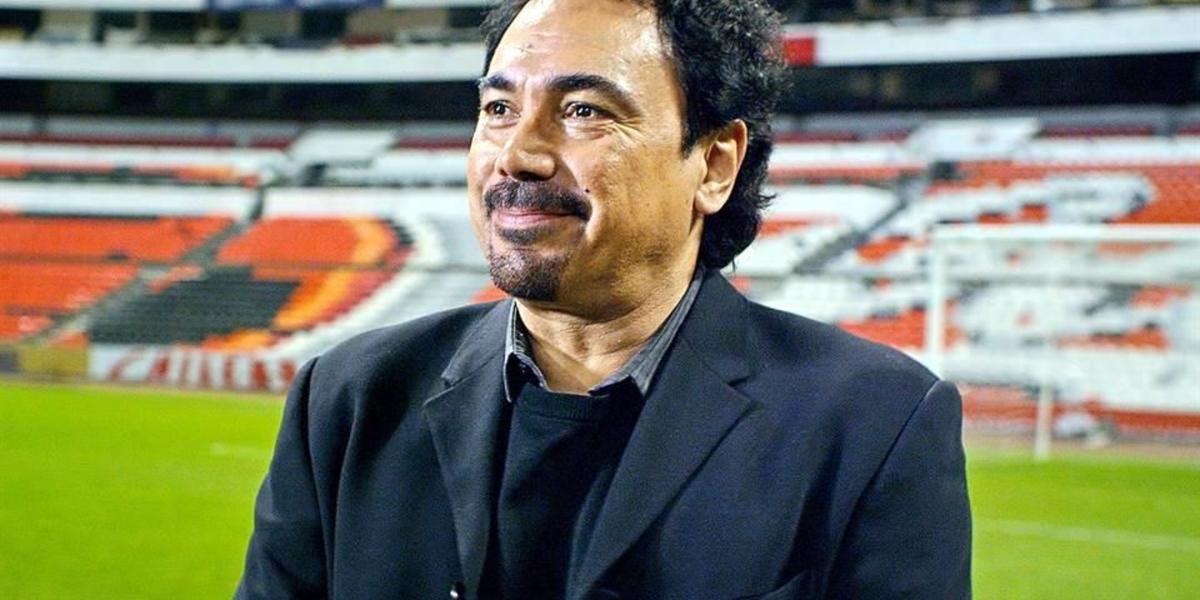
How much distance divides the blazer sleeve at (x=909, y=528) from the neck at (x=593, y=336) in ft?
1.21

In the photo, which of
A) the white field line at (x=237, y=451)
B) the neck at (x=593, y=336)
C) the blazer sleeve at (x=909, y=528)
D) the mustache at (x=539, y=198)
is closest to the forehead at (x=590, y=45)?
the mustache at (x=539, y=198)

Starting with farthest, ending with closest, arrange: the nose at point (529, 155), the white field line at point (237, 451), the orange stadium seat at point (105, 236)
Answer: the orange stadium seat at point (105, 236) → the white field line at point (237, 451) → the nose at point (529, 155)

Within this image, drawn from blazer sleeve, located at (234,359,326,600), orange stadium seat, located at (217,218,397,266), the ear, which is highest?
the ear

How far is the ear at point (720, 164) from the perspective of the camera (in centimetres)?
185

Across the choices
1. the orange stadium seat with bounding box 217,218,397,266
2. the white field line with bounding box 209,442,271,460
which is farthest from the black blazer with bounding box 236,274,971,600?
the orange stadium seat with bounding box 217,218,397,266

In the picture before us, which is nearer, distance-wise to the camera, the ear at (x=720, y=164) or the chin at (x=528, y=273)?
the chin at (x=528, y=273)

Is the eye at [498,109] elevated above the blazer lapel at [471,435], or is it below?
above

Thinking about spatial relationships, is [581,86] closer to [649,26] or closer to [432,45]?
[649,26]

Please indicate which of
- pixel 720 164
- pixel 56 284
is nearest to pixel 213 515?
pixel 720 164

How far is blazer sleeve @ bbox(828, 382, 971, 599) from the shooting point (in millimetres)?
1688

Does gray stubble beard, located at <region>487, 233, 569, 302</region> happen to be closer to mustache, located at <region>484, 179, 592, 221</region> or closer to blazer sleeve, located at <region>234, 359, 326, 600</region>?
mustache, located at <region>484, 179, 592, 221</region>

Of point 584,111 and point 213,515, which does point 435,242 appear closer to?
point 213,515

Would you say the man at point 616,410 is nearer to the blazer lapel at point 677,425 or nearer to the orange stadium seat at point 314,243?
the blazer lapel at point 677,425

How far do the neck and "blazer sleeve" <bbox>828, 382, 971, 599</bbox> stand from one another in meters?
0.37
